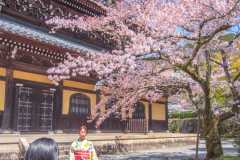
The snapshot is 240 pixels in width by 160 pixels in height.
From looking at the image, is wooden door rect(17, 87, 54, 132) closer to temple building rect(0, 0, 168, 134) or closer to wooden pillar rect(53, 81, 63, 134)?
temple building rect(0, 0, 168, 134)

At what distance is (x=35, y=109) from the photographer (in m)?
10.0

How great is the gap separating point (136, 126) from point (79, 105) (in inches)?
147

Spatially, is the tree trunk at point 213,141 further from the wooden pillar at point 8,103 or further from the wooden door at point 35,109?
the wooden pillar at point 8,103

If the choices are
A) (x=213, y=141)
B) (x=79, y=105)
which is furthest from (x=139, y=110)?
(x=213, y=141)

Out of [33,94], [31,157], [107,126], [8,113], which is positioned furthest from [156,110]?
[31,157]

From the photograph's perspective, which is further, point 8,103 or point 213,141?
point 8,103

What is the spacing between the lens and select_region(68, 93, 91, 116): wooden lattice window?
11488mm

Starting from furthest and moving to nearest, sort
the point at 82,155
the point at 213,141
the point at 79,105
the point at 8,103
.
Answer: the point at 79,105 → the point at 8,103 → the point at 213,141 → the point at 82,155

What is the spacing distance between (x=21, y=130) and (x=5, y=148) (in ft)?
6.48

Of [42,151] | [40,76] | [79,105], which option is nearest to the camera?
[42,151]

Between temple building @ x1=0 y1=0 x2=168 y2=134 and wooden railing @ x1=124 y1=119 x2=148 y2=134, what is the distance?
6 centimetres

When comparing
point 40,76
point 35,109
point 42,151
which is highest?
point 40,76

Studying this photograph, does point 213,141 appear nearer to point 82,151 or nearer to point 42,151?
point 82,151

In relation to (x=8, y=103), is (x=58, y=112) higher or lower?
lower
